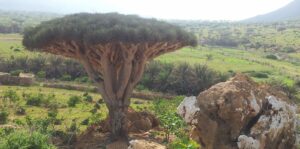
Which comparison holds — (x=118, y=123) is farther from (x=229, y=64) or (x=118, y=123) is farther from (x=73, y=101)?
(x=229, y=64)


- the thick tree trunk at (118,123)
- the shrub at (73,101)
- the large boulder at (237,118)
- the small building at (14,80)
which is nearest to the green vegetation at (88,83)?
the shrub at (73,101)

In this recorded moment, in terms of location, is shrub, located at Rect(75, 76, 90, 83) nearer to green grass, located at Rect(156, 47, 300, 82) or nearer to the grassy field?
the grassy field

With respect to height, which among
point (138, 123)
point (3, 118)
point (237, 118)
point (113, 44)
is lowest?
point (3, 118)

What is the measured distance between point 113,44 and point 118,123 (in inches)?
158

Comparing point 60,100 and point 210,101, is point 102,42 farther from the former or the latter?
point 60,100

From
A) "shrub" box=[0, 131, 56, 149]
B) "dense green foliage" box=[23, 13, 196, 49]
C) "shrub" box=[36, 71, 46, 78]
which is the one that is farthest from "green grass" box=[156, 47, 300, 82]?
"shrub" box=[0, 131, 56, 149]

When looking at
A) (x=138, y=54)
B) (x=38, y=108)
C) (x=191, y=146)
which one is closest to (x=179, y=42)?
(x=138, y=54)

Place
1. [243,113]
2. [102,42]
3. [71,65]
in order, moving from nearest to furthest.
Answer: [243,113] → [102,42] → [71,65]

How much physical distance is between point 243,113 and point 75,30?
38.4 feet

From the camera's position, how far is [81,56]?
25.3 metres

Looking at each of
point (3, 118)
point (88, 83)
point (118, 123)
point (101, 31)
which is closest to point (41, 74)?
point (88, 83)

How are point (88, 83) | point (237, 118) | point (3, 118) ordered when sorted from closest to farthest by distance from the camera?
point (237, 118) < point (3, 118) < point (88, 83)

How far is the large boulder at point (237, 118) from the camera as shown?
14031mm

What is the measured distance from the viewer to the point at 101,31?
23188 mm
